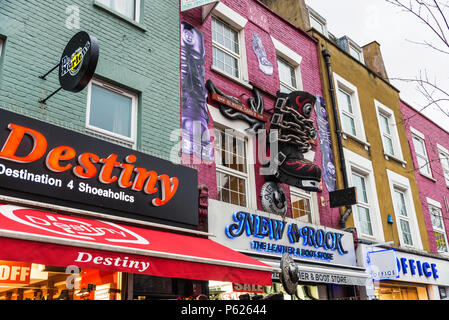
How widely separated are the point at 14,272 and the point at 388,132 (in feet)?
42.4

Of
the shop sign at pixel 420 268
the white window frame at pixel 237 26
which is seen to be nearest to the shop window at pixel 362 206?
the shop sign at pixel 420 268

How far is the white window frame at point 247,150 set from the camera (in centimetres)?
916

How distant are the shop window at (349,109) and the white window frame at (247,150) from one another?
4.42 m

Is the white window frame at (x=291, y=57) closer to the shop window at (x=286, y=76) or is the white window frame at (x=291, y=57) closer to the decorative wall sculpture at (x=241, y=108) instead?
the shop window at (x=286, y=76)

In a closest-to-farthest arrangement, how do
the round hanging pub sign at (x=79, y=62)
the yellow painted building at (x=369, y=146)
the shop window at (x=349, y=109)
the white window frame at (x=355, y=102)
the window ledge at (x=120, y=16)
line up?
the round hanging pub sign at (x=79, y=62) < the window ledge at (x=120, y=16) < the yellow painted building at (x=369, y=146) < the shop window at (x=349, y=109) < the white window frame at (x=355, y=102)

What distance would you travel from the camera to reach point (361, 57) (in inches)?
685

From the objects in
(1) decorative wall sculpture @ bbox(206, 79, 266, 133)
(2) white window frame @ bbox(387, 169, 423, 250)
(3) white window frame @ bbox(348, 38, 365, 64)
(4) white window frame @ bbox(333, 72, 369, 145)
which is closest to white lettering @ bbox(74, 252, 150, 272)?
(1) decorative wall sculpture @ bbox(206, 79, 266, 133)

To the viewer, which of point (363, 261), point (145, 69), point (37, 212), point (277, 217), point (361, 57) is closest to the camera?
point (37, 212)

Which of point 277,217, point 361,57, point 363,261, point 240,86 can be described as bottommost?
point 363,261

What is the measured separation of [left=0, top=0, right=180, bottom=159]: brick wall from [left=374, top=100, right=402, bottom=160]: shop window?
8.82m

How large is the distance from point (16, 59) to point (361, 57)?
46.5 feet

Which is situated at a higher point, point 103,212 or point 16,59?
point 16,59

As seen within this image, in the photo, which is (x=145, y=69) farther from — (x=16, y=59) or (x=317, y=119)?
(x=317, y=119)

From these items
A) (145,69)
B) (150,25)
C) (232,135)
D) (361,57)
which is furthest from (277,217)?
(361,57)
